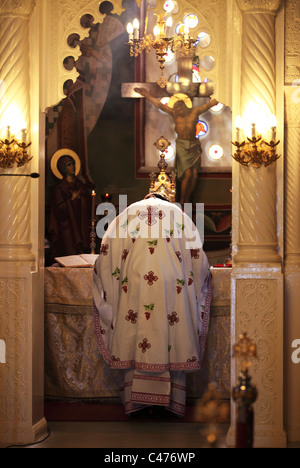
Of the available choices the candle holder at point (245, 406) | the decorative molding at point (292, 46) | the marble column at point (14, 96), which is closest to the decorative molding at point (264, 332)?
the decorative molding at point (292, 46)

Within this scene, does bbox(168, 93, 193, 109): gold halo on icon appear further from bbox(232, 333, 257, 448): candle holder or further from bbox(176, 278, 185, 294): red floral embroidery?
bbox(232, 333, 257, 448): candle holder

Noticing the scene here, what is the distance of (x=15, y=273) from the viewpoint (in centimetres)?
530

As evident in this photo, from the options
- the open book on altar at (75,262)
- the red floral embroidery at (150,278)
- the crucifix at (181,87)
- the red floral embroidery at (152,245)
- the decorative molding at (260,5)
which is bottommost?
the red floral embroidery at (150,278)

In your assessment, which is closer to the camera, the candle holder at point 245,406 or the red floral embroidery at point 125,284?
the candle holder at point 245,406

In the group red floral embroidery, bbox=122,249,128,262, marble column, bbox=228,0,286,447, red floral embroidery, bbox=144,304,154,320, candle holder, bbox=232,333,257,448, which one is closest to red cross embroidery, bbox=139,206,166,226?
red floral embroidery, bbox=122,249,128,262

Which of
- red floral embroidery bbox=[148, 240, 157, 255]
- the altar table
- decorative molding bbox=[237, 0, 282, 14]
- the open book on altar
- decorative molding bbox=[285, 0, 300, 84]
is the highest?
decorative molding bbox=[237, 0, 282, 14]

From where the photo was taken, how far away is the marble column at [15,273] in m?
5.29

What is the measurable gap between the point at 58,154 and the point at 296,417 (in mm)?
6793

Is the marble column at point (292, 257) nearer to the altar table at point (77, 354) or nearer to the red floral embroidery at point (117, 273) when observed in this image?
the altar table at point (77, 354)

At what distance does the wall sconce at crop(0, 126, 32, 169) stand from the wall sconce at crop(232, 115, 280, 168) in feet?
4.82

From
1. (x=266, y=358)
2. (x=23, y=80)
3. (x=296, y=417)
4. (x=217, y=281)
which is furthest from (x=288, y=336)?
(x=23, y=80)

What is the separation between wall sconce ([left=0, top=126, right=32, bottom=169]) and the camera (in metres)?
5.29

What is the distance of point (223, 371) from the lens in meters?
6.41

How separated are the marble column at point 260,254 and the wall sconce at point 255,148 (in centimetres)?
6
